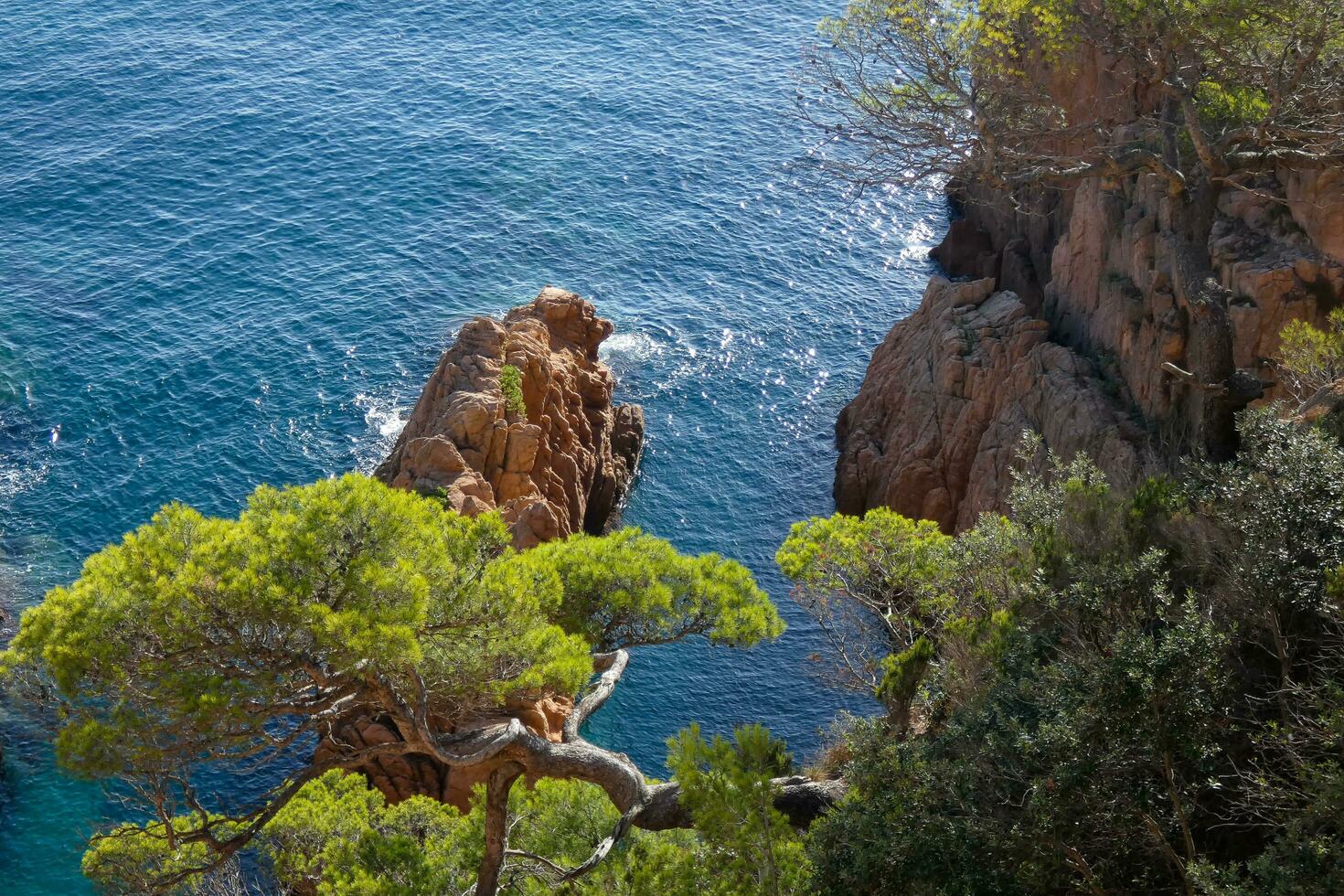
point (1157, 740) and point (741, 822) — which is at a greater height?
point (1157, 740)

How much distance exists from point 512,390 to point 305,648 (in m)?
33.3

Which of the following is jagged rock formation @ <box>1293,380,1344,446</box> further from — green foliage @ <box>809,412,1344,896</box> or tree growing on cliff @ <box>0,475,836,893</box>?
tree growing on cliff @ <box>0,475,836,893</box>

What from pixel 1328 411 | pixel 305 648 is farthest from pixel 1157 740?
pixel 305 648

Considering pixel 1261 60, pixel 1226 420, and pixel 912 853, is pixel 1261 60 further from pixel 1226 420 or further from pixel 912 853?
pixel 912 853

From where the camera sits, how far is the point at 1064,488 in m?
27.6

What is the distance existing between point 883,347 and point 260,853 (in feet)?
129

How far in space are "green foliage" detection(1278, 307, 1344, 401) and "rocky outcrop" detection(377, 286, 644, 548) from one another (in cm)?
2661

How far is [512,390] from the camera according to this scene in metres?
54.1

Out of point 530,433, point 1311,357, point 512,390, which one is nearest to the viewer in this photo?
point 1311,357

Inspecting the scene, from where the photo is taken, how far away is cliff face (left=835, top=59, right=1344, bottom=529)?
39.2m

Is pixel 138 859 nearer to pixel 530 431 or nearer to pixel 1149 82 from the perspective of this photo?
pixel 530 431

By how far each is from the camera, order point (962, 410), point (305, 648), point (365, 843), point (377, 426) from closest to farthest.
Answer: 1. point (305, 648)
2. point (365, 843)
3. point (962, 410)
4. point (377, 426)

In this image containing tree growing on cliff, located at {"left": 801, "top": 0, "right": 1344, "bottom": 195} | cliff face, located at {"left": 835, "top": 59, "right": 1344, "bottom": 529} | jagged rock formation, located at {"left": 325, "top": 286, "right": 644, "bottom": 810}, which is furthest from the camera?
jagged rock formation, located at {"left": 325, "top": 286, "right": 644, "bottom": 810}

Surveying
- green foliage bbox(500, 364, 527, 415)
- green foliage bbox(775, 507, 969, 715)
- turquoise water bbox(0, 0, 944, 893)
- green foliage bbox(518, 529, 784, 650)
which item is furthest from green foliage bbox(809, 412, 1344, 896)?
green foliage bbox(500, 364, 527, 415)
